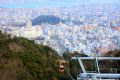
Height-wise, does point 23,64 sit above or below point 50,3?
above

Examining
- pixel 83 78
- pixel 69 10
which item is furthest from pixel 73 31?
pixel 83 78

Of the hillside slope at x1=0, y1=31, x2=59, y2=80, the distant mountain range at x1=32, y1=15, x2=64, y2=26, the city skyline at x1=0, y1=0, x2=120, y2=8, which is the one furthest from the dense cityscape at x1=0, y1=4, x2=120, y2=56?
the hillside slope at x1=0, y1=31, x2=59, y2=80

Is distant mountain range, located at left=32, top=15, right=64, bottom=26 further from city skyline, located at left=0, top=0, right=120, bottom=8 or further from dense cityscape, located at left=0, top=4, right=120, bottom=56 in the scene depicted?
city skyline, located at left=0, top=0, right=120, bottom=8

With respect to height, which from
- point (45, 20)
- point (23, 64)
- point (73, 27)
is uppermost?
point (23, 64)

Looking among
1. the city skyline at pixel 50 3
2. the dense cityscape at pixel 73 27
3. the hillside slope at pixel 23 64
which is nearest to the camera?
the hillside slope at pixel 23 64

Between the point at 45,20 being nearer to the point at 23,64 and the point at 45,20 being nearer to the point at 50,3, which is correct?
the point at 50,3

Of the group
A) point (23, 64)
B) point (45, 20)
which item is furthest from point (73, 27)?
point (23, 64)

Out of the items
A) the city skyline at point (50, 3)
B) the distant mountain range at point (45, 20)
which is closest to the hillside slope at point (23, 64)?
the distant mountain range at point (45, 20)

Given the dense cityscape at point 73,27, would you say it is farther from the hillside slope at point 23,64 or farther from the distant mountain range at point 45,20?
the hillside slope at point 23,64
